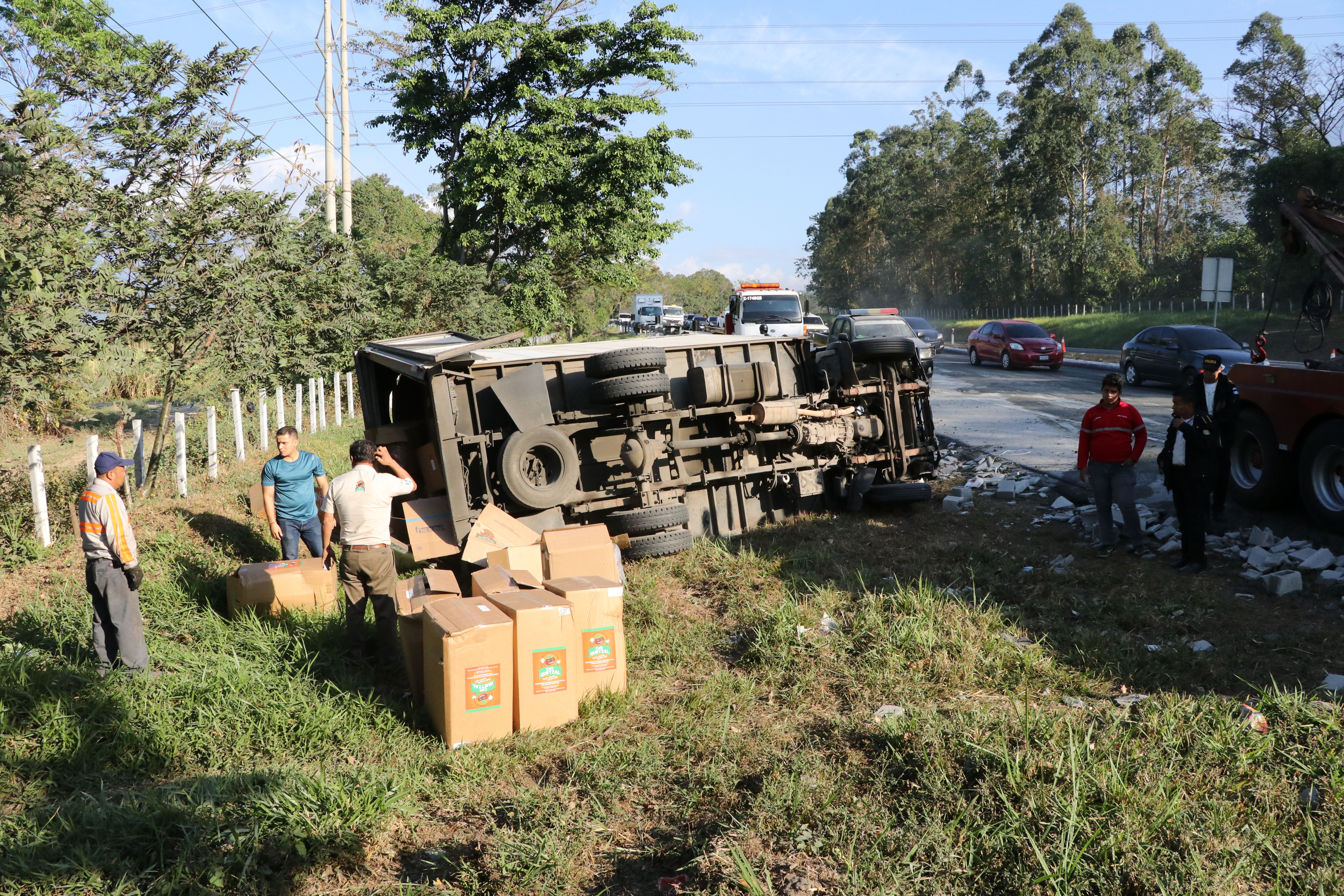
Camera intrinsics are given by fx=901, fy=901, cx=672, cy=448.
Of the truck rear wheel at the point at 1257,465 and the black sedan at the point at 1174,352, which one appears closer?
the truck rear wheel at the point at 1257,465

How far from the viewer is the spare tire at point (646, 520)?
8234 mm

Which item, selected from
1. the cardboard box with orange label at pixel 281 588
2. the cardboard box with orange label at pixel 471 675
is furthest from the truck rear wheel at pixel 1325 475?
the cardboard box with orange label at pixel 281 588

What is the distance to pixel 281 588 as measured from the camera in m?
6.91

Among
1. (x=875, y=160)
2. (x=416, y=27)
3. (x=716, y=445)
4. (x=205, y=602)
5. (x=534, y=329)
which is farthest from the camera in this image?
(x=875, y=160)

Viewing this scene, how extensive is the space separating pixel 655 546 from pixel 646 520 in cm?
25

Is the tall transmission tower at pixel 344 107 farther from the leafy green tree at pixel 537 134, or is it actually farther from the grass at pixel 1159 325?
the grass at pixel 1159 325

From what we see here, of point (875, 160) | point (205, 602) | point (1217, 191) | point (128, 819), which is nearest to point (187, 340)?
point (205, 602)

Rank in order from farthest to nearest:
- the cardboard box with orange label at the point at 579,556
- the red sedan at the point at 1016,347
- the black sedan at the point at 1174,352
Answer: the red sedan at the point at 1016,347 < the black sedan at the point at 1174,352 < the cardboard box with orange label at the point at 579,556

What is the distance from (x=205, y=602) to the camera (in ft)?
24.5

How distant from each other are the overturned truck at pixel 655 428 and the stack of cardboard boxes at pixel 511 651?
201 centimetres

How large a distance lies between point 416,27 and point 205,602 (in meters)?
18.6

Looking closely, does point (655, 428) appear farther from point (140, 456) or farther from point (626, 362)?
point (140, 456)

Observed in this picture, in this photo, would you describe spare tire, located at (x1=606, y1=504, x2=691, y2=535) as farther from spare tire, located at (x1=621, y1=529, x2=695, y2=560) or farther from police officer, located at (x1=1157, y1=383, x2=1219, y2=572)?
police officer, located at (x1=1157, y1=383, x2=1219, y2=572)

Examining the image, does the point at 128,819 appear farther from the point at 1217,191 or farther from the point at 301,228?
the point at 1217,191
